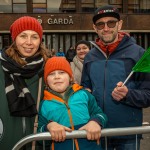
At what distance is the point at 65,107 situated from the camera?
8.73 ft

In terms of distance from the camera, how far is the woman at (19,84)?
277cm

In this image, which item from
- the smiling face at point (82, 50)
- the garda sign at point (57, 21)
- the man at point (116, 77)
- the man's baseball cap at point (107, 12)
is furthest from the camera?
the garda sign at point (57, 21)

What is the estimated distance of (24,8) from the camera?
1106 inches

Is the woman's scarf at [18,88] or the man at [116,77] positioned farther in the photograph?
the man at [116,77]

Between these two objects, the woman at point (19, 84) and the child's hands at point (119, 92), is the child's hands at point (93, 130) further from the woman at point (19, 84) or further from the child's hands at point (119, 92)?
the woman at point (19, 84)

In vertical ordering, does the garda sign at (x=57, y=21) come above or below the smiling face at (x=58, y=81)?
above

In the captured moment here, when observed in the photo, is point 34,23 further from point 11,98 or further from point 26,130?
point 26,130

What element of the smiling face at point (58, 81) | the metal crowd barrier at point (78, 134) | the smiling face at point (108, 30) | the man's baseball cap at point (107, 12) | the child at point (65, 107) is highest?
the man's baseball cap at point (107, 12)

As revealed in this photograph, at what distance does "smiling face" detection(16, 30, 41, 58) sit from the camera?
2.88 m

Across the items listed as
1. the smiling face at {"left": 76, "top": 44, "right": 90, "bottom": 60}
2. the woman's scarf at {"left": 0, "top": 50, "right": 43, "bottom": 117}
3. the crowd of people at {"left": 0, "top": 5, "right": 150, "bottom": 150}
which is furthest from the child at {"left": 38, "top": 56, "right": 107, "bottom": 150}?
the smiling face at {"left": 76, "top": 44, "right": 90, "bottom": 60}

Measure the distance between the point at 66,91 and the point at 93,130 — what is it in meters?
0.48

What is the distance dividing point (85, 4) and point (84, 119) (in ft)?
88.1

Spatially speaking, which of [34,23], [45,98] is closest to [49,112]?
[45,98]

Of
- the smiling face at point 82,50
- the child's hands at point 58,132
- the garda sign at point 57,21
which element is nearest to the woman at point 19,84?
the child's hands at point 58,132
